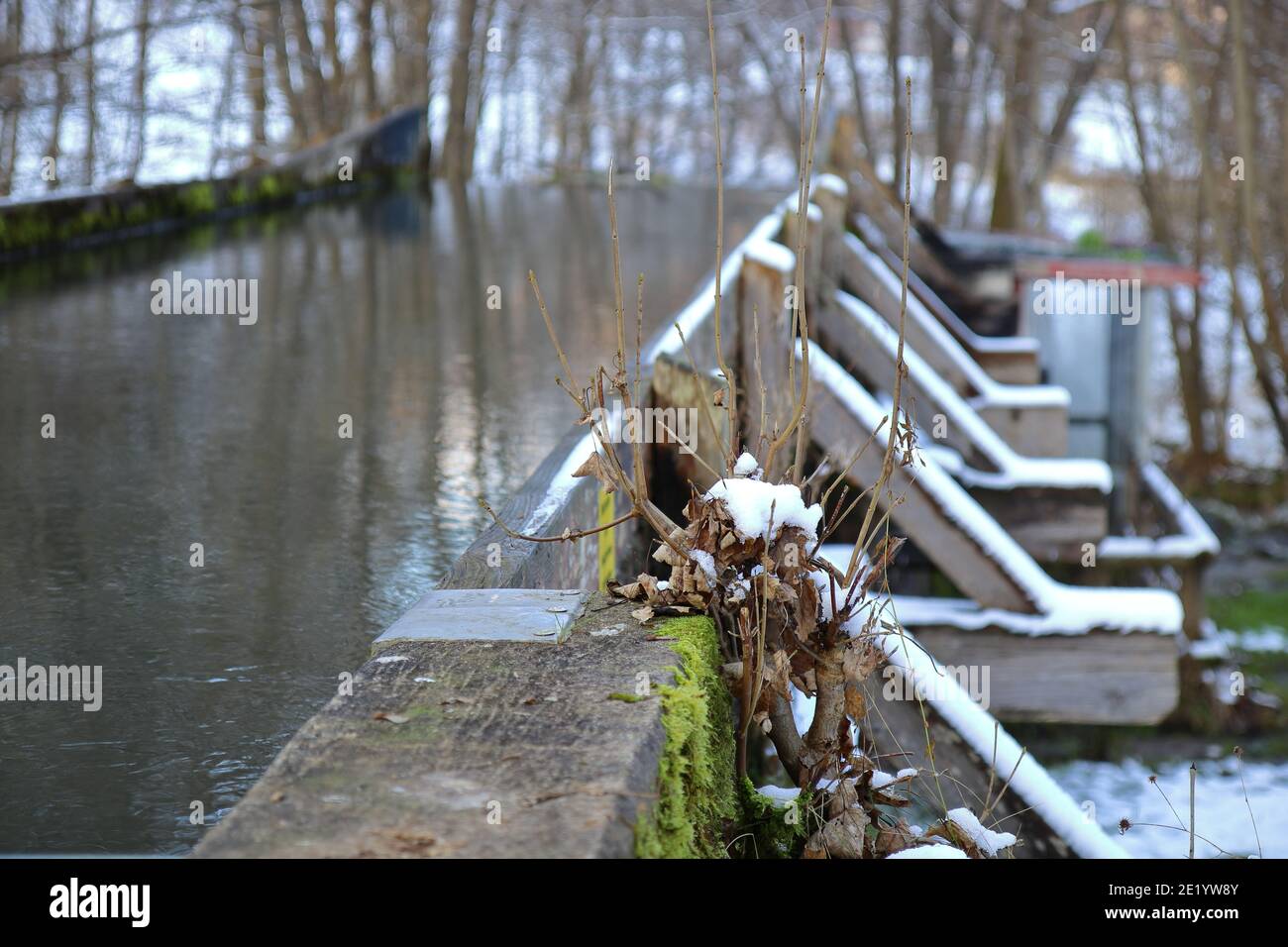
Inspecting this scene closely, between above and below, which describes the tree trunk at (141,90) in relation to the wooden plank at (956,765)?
above

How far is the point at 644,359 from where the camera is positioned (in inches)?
218

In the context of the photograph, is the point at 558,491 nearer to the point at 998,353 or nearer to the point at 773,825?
the point at 773,825

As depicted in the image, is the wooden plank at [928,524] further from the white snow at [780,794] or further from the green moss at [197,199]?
the green moss at [197,199]

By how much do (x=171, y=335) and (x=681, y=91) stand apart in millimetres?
32224

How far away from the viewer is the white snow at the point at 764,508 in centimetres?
302

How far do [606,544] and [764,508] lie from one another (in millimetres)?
1349

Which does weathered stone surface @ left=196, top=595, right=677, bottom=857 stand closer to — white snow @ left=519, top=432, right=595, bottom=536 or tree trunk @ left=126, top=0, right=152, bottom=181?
white snow @ left=519, top=432, right=595, bottom=536

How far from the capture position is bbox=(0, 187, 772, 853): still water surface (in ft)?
10.6

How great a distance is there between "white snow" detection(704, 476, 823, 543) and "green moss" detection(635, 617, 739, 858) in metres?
0.23

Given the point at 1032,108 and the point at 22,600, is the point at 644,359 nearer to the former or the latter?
the point at 22,600

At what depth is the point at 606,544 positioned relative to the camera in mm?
4316

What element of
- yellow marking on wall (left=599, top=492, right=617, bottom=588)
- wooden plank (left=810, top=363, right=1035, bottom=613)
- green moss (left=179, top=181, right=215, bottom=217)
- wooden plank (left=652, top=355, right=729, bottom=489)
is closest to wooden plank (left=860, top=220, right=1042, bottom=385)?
wooden plank (left=810, top=363, right=1035, bottom=613)

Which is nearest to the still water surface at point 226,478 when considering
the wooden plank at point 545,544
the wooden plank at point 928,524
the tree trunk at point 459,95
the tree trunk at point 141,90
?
the wooden plank at point 545,544

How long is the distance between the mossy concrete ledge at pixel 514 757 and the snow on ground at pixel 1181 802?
6644mm
